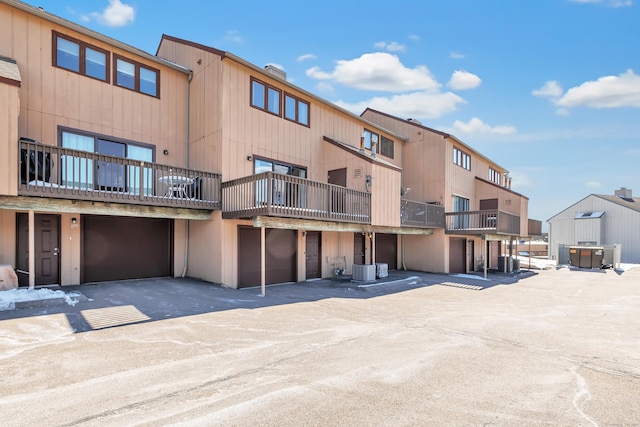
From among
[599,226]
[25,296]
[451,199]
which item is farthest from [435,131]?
[599,226]

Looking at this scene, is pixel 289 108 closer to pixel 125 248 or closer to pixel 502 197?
pixel 125 248

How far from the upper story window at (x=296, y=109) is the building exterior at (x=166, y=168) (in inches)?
2.2

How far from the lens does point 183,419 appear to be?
11.5ft

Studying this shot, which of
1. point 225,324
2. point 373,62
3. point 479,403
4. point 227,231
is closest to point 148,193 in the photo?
point 227,231

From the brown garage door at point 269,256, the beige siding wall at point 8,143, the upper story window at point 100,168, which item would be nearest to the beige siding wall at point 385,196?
the brown garage door at point 269,256

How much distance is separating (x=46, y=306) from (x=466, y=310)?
10392mm

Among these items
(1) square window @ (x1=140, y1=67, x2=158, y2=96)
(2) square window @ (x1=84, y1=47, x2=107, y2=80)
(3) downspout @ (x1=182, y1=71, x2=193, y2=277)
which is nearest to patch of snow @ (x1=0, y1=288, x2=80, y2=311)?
(3) downspout @ (x1=182, y1=71, x2=193, y2=277)

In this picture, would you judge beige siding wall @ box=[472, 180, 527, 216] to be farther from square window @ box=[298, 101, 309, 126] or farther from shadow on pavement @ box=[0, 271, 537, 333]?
square window @ box=[298, 101, 309, 126]

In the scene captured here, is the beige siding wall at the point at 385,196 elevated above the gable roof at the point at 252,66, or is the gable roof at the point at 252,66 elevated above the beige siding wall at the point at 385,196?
the gable roof at the point at 252,66

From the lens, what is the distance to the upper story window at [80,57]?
1006cm

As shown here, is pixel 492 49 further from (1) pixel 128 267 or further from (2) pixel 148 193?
(1) pixel 128 267

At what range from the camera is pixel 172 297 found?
9.35m

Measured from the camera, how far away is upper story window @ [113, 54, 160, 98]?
11203mm

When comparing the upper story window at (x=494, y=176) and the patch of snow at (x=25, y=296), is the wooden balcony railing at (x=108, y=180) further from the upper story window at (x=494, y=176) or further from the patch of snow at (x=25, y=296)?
the upper story window at (x=494, y=176)
